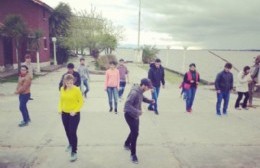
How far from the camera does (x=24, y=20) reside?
84.8ft

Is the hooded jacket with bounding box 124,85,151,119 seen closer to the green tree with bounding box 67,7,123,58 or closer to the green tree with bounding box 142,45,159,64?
the green tree with bounding box 67,7,123,58

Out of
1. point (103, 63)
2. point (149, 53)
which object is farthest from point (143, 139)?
point (149, 53)

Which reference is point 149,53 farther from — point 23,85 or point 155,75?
point 23,85

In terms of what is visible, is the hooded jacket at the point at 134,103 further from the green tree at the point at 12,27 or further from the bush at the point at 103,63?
the bush at the point at 103,63

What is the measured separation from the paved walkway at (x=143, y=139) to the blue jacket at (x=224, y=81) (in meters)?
1.04

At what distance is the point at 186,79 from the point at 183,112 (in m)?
1.29

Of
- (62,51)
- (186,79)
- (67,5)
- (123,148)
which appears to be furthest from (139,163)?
(67,5)

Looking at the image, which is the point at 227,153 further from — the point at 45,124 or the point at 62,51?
the point at 62,51

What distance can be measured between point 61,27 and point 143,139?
31.0 meters

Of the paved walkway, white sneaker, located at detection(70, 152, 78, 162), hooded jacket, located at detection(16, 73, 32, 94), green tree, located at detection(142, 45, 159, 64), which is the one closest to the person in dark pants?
the paved walkway

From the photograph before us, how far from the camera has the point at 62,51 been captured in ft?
112

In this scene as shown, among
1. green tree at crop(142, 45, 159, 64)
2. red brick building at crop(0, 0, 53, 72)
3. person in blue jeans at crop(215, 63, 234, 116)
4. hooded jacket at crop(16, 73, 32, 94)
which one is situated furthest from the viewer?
green tree at crop(142, 45, 159, 64)

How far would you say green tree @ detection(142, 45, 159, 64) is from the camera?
144 ft

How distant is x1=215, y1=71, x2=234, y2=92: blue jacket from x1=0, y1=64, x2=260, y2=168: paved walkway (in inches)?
41.0
